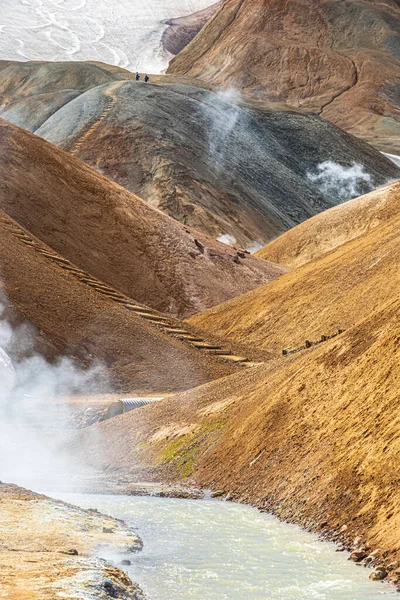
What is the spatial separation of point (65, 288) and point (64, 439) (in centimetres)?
1486

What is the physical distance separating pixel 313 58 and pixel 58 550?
162064 millimetres

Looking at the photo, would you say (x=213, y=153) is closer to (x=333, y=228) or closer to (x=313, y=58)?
(x=333, y=228)

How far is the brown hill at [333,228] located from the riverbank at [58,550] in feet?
172

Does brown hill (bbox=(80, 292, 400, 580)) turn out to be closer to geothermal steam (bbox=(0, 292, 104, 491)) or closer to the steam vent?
the steam vent

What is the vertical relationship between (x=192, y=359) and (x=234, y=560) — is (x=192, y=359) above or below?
below

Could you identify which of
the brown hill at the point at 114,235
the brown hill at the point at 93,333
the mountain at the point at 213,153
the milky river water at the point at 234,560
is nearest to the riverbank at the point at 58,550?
the milky river water at the point at 234,560

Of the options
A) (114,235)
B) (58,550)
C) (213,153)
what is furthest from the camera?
(213,153)

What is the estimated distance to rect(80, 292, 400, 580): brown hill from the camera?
17.2 m

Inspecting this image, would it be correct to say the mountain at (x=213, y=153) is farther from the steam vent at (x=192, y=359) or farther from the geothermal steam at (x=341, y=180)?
the steam vent at (x=192, y=359)

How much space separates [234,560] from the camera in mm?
16031

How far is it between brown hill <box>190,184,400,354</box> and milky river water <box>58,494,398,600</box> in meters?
23.4

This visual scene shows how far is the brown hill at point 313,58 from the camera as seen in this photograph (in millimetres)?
164250

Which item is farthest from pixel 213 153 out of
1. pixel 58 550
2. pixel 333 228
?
pixel 58 550

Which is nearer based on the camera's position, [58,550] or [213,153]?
[58,550]
